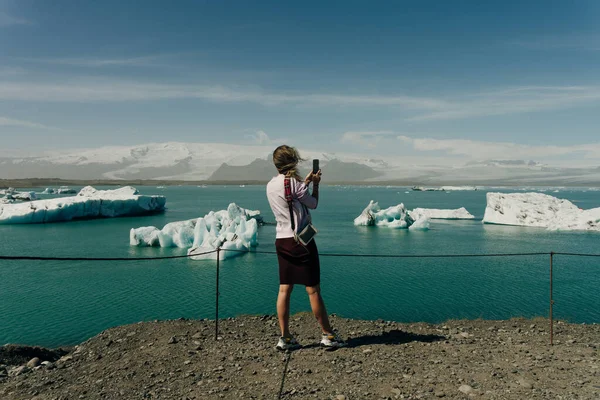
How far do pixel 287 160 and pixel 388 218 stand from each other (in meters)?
34.9

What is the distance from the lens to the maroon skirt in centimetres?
441

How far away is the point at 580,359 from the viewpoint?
15.5ft

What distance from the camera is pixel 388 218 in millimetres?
38125

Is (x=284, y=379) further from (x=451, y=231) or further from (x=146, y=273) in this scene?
(x=451, y=231)

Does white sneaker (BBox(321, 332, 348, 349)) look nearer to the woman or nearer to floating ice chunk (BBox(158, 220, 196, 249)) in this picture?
the woman

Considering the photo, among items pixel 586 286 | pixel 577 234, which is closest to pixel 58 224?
pixel 586 286

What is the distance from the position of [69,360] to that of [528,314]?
1216 centimetres

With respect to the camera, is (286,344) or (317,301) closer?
(317,301)

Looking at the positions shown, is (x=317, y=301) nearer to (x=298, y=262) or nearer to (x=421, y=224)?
(x=298, y=262)

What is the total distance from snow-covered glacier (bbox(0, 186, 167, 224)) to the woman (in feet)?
138

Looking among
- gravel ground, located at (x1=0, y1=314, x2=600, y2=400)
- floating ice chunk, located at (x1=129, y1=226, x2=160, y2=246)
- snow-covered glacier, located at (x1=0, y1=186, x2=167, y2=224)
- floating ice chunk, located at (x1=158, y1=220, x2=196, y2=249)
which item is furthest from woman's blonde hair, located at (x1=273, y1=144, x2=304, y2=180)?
snow-covered glacier, located at (x1=0, y1=186, x2=167, y2=224)

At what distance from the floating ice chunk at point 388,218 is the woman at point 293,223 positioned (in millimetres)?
32845

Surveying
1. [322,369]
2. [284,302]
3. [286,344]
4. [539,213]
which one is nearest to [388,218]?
[539,213]

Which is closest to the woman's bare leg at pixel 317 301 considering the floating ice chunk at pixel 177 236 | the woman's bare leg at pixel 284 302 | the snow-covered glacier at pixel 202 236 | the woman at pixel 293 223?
the woman at pixel 293 223
